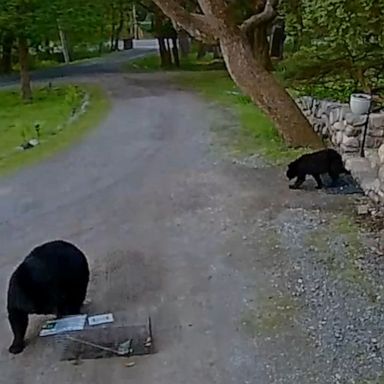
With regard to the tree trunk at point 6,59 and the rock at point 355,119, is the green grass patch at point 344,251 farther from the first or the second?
the tree trunk at point 6,59

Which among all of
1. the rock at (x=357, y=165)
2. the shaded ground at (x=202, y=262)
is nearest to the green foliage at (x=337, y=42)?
the rock at (x=357, y=165)

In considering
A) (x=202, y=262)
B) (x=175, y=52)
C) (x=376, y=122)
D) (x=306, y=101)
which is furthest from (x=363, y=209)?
(x=175, y=52)

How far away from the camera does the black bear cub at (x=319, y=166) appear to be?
730cm

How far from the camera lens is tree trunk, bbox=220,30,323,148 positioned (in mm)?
9602

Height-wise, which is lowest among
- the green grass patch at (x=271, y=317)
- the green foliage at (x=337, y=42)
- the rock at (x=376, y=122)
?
the green grass patch at (x=271, y=317)

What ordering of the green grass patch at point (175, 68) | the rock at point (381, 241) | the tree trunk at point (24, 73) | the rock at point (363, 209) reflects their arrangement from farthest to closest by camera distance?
the green grass patch at point (175, 68) → the tree trunk at point (24, 73) → the rock at point (363, 209) → the rock at point (381, 241)

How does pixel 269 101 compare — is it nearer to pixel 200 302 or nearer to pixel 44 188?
pixel 44 188

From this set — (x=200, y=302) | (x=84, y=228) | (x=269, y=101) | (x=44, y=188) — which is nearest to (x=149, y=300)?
(x=200, y=302)

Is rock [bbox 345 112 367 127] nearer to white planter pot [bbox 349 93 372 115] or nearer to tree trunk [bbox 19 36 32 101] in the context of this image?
white planter pot [bbox 349 93 372 115]

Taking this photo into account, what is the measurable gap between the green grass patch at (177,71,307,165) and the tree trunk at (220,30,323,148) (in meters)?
0.30

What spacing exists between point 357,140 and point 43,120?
335 inches

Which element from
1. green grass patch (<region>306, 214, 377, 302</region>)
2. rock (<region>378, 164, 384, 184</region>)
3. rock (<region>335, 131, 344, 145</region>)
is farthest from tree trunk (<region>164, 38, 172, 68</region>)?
green grass patch (<region>306, 214, 377, 302</region>)

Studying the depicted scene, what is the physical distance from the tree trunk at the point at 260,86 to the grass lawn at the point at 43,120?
2.63 meters

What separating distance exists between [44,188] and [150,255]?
2787mm
